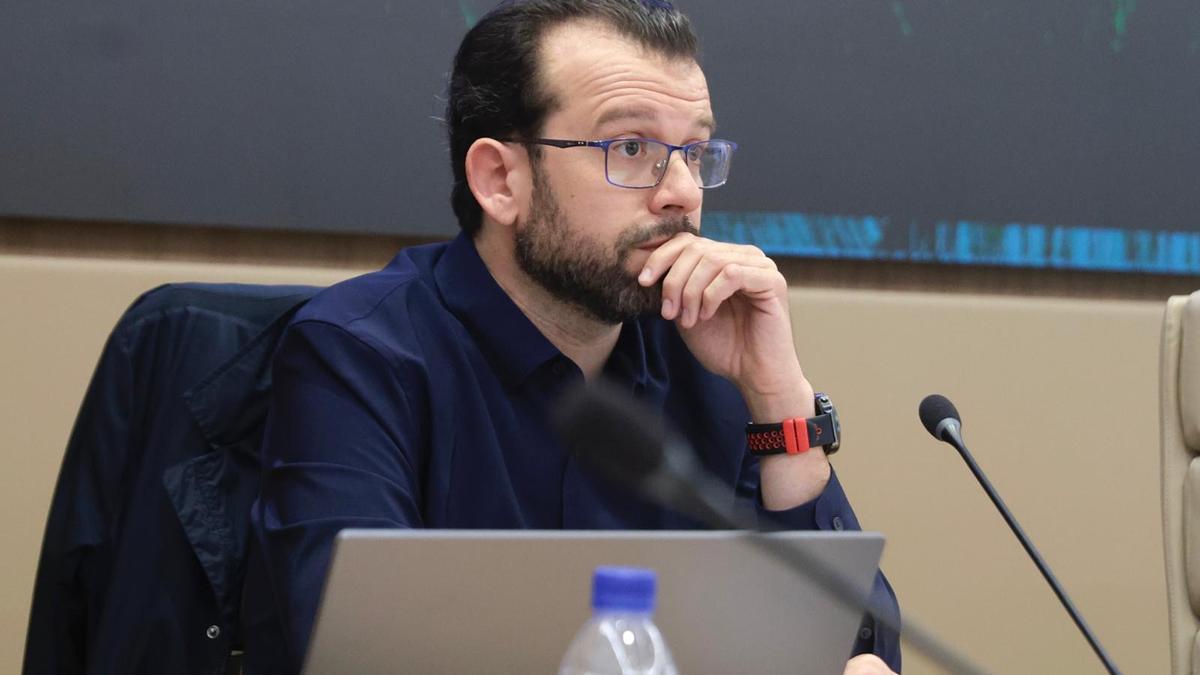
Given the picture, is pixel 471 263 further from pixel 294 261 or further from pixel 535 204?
pixel 294 261

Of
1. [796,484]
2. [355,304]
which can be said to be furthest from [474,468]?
[796,484]

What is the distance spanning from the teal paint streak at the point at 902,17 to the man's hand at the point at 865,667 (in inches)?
56.7

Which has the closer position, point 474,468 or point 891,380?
point 474,468

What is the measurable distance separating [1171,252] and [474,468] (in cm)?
152

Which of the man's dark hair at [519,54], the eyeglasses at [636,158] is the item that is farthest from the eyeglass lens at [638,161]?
the man's dark hair at [519,54]

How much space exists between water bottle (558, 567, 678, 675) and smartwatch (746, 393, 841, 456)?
2.13ft

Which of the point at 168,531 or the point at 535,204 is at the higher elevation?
the point at 535,204

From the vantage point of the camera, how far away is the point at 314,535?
3.75 feet

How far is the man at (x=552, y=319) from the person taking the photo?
1302mm

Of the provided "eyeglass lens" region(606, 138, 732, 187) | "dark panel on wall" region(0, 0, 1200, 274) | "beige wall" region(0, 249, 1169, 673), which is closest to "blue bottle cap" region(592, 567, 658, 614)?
"eyeglass lens" region(606, 138, 732, 187)

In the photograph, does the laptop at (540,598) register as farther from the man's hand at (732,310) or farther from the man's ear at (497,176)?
the man's ear at (497,176)

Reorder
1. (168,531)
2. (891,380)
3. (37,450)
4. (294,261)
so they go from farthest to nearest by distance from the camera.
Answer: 1. (891,380)
2. (294,261)
3. (37,450)
4. (168,531)

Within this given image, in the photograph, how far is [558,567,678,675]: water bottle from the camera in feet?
2.24

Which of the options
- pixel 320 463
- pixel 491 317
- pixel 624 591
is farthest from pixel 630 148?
pixel 624 591
